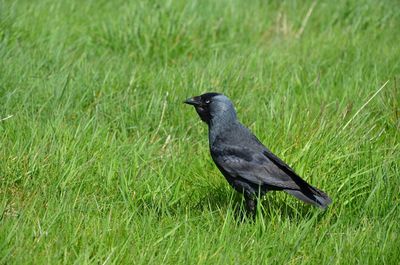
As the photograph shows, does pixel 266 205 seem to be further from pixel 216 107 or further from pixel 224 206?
pixel 216 107

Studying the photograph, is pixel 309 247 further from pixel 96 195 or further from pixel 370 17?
pixel 370 17

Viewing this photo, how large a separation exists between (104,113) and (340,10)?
3.25 meters

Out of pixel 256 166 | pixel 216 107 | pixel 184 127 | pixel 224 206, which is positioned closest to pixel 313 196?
pixel 256 166

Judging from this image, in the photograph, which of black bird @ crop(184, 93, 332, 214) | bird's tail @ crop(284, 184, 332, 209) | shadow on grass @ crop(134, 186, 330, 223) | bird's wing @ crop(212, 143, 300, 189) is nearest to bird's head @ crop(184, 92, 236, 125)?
black bird @ crop(184, 93, 332, 214)

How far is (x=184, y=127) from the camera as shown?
5531 mm

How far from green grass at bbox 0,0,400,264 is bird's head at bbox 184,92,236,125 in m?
0.33

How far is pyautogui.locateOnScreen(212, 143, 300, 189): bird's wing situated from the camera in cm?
444

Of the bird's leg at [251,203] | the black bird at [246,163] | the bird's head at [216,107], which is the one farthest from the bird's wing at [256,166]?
the bird's head at [216,107]

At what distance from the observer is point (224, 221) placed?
165 inches

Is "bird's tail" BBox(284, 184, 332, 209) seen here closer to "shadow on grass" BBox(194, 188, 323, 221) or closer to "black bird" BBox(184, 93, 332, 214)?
"black bird" BBox(184, 93, 332, 214)

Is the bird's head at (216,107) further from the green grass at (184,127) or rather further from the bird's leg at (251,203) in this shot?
the bird's leg at (251,203)

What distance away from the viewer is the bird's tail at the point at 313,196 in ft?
14.2

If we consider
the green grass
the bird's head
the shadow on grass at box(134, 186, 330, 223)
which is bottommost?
the shadow on grass at box(134, 186, 330, 223)

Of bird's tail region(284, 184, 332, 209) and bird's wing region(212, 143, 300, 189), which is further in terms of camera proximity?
bird's wing region(212, 143, 300, 189)
